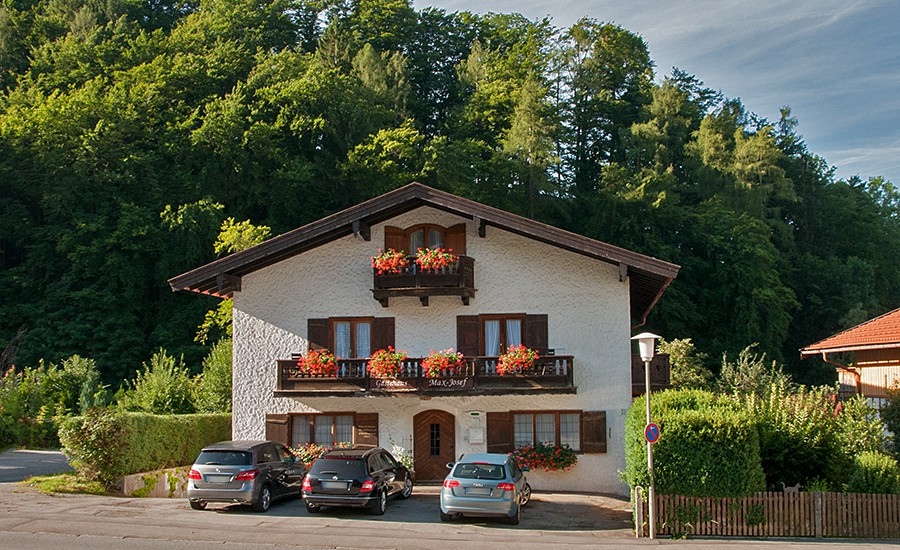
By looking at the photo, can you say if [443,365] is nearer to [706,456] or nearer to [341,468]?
[341,468]

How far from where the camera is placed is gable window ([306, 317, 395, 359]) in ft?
87.9

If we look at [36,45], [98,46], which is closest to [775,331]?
[98,46]

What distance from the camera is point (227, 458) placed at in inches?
789

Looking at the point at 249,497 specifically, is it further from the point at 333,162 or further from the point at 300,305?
the point at 333,162

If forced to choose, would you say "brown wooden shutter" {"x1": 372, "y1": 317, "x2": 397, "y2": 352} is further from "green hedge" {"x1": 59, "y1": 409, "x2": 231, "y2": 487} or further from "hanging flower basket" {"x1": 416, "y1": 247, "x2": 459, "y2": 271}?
"green hedge" {"x1": 59, "y1": 409, "x2": 231, "y2": 487}

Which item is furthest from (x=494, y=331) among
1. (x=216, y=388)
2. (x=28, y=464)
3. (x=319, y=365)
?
(x=28, y=464)

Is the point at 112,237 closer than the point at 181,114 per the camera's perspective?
Yes

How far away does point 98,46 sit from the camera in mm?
60438

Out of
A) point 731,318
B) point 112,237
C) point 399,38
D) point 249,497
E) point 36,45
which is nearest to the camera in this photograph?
point 249,497

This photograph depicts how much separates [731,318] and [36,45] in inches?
1979

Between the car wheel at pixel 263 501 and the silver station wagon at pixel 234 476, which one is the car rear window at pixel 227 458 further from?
the car wheel at pixel 263 501

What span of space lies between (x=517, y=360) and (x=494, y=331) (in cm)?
194

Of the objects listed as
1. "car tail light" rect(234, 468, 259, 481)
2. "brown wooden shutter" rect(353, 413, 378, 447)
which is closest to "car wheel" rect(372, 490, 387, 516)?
"car tail light" rect(234, 468, 259, 481)

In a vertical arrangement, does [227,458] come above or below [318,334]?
below
